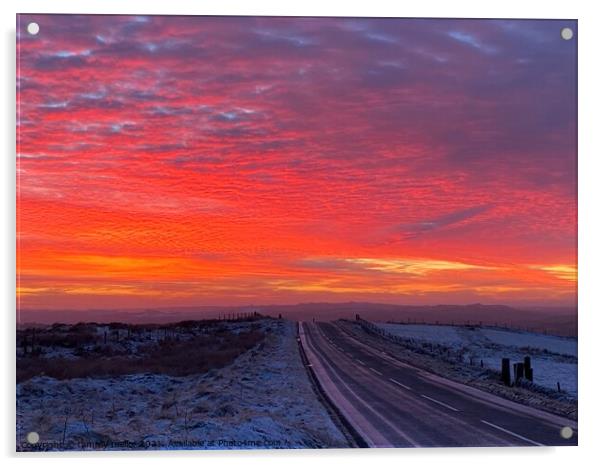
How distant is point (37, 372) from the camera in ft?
52.2

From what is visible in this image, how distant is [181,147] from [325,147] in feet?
11.6

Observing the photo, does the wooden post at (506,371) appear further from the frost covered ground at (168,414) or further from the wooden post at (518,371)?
the frost covered ground at (168,414)

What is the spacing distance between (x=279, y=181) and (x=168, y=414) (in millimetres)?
6329

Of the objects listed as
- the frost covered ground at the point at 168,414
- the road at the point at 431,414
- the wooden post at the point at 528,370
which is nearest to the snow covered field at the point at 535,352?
the wooden post at the point at 528,370

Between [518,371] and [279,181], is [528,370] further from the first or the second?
[279,181]

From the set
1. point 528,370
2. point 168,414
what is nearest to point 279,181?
point 168,414

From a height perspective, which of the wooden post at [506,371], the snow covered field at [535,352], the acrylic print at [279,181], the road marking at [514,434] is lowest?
the road marking at [514,434]

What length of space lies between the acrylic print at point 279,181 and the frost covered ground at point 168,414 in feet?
0.19

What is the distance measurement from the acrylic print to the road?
0.10 metres

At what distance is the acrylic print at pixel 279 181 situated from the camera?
48.7 feet

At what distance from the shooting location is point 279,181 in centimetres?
1614
